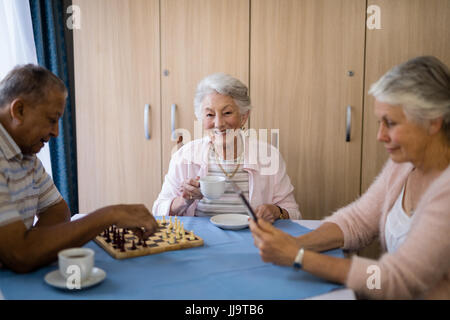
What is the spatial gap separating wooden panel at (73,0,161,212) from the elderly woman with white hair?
885 millimetres

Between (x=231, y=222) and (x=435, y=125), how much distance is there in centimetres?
91

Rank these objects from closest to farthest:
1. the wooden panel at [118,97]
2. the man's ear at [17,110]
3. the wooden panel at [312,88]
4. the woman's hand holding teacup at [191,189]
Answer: the man's ear at [17,110] → the woman's hand holding teacup at [191,189] → the wooden panel at [312,88] → the wooden panel at [118,97]

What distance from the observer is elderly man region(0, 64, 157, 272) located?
4.08 feet

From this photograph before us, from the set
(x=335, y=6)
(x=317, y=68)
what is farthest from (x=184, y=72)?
(x=335, y=6)

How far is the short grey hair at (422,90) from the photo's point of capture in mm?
1241

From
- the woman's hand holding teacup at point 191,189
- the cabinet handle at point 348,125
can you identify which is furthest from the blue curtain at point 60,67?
the cabinet handle at point 348,125

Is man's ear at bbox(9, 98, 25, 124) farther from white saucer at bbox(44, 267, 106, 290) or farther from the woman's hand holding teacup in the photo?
the woman's hand holding teacup

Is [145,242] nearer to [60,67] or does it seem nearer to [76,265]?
[76,265]

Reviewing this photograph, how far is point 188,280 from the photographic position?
4.01 feet

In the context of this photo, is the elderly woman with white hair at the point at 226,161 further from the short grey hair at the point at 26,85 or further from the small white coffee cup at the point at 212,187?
the short grey hair at the point at 26,85

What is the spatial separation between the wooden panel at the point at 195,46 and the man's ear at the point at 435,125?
181 centimetres

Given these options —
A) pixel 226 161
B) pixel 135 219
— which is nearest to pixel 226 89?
pixel 226 161
